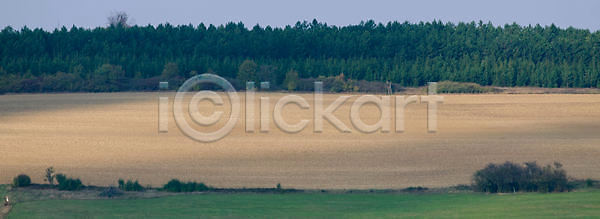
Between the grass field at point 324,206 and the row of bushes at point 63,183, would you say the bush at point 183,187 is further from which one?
the row of bushes at point 63,183

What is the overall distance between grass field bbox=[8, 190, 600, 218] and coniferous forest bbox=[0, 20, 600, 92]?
4730 cm

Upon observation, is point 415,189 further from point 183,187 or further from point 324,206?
point 183,187

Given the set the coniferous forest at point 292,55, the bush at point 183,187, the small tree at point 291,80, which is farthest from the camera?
the coniferous forest at point 292,55

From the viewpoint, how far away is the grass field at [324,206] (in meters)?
14.5

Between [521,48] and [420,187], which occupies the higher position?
[521,48]

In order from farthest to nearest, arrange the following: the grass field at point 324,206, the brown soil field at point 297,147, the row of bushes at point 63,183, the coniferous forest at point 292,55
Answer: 1. the coniferous forest at point 292,55
2. the brown soil field at point 297,147
3. the row of bushes at point 63,183
4. the grass field at point 324,206

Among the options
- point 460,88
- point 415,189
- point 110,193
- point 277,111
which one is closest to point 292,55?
point 460,88

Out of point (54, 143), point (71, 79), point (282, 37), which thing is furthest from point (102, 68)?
point (54, 143)

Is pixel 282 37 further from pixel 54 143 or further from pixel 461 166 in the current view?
pixel 461 166

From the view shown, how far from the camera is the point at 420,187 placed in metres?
21.6

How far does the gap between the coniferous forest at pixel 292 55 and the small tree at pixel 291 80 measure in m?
0.14

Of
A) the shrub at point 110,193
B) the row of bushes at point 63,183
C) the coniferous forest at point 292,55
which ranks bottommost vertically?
the shrub at point 110,193

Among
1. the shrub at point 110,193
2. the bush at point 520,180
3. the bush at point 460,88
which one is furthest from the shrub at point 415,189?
the bush at point 460,88

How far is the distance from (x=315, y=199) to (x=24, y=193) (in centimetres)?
759
